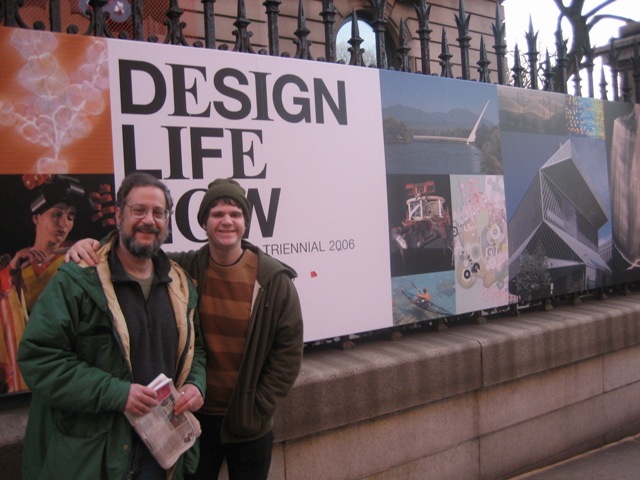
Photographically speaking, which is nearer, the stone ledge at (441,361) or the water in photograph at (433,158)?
the stone ledge at (441,361)

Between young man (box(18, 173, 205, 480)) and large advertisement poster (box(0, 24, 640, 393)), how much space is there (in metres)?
0.68

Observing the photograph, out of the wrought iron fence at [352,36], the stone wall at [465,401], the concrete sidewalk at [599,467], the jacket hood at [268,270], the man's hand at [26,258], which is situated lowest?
the concrete sidewalk at [599,467]

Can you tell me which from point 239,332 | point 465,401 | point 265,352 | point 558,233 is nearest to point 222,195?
point 239,332

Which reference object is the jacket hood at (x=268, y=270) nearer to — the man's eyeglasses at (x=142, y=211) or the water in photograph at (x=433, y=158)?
the man's eyeglasses at (x=142, y=211)

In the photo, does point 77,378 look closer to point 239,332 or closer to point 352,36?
point 239,332

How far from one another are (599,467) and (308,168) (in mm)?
3175

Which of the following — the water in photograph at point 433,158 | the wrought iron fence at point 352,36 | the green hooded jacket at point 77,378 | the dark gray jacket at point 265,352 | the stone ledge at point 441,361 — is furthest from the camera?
the water in photograph at point 433,158

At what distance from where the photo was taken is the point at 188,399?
7.84 ft

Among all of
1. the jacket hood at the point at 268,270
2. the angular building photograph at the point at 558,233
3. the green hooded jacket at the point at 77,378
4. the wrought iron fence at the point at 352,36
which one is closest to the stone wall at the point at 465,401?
the angular building photograph at the point at 558,233

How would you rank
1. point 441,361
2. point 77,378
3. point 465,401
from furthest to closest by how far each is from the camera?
point 465,401 < point 441,361 < point 77,378

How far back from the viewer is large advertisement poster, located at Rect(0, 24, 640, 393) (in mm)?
2932

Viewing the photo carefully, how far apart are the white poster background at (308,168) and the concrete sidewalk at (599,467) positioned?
71.6 inches

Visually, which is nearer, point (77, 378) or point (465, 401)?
point (77, 378)

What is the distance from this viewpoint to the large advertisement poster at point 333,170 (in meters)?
2.93
